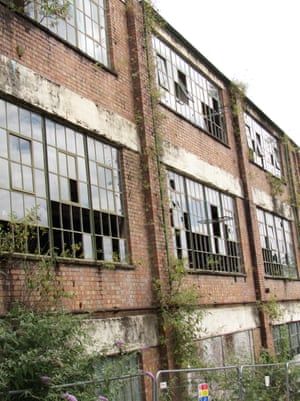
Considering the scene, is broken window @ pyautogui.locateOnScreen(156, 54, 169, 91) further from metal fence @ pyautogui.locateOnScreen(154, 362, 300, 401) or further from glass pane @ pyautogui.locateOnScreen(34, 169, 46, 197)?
metal fence @ pyautogui.locateOnScreen(154, 362, 300, 401)

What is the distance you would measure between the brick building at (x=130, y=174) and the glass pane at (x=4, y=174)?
0.03 metres

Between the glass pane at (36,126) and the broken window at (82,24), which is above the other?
the broken window at (82,24)

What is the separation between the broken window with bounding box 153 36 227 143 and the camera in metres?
15.3

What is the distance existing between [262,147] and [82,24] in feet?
39.2

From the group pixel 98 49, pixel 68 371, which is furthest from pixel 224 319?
pixel 68 371

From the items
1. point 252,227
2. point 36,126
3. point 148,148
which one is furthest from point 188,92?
point 36,126

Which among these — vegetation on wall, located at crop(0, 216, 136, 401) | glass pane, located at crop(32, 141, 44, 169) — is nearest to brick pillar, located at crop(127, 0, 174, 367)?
vegetation on wall, located at crop(0, 216, 136, 401)

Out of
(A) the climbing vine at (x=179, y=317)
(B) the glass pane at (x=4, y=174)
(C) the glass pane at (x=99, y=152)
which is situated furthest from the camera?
(A) the climbing vine at (x=179, y=317)

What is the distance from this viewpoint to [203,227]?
1582cm

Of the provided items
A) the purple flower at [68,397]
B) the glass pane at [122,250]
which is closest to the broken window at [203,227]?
the glass pane at [122,250]

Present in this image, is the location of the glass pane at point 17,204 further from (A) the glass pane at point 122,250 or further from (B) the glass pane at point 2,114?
(A) the glass pane at point 122,250

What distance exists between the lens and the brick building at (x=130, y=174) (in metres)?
9.80

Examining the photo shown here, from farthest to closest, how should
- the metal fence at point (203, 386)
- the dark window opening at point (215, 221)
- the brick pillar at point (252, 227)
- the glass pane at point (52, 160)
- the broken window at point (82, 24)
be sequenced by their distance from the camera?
the brick pillar at point (252, 227) < the dark window opening at point (215, 221) < the broken window at point (82, 24) < the glass pane at point (52, 160) < the metal fence at point (203, 386)

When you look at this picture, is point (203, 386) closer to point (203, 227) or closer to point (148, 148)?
point (148, 148)
